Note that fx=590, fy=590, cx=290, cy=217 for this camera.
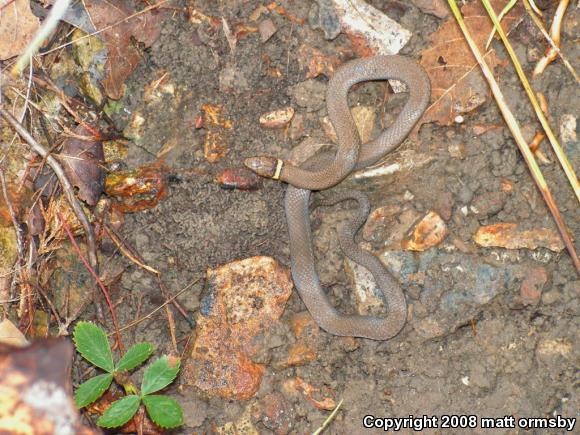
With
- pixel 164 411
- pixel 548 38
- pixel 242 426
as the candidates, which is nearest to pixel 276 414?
pixel 242 426

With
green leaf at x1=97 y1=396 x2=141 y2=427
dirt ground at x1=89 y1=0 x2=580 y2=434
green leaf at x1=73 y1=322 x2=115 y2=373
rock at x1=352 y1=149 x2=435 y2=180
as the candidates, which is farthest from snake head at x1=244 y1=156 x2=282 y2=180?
green leaf at x1=97 y1=396 x2=141 y2=427

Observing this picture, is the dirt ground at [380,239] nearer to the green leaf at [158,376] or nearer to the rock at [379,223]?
the rock at [379,223]

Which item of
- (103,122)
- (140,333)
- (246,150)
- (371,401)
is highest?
(103,122)

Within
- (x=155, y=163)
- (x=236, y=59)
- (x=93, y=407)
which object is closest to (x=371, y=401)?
(x=93, y=407)

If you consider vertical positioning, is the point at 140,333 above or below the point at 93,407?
above

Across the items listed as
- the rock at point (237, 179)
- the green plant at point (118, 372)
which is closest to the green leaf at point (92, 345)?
the green plant at point (118, 372)

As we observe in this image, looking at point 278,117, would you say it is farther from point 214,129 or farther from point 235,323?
point 235,323

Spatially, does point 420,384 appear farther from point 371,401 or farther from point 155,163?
point 155,163
